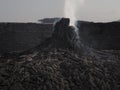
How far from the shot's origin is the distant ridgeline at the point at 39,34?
15664mm

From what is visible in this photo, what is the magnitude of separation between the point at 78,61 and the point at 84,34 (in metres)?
6.97

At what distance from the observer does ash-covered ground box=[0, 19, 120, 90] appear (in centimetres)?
809

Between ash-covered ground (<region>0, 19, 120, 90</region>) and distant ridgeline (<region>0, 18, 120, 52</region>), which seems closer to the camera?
ash-covered ground (<region>0, 19, 120, 90</region>)

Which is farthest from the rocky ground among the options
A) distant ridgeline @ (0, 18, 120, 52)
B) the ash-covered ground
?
distant ridgeline @ (0, 18, 120, 52)

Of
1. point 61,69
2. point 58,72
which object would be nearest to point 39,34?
point 61,69

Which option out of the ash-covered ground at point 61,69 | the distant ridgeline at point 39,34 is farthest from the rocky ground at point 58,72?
the distant ridgeline at point 39,34

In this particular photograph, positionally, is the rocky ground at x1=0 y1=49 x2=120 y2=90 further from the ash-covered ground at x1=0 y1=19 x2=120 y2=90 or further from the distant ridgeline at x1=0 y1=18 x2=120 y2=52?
the distant ridgeline at x1=0 y1=18 x2=120 y2=52

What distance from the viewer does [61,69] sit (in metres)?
8.83

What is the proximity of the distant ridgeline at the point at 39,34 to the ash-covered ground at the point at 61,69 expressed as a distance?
5.15 metres

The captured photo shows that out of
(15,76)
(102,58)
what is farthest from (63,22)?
(15,76)

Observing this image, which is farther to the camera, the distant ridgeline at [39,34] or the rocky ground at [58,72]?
the distant ridgeline at [39,34]

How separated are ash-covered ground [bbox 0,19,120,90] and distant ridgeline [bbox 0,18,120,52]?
203 inches

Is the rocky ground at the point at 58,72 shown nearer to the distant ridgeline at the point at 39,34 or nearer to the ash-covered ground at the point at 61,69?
the ash-covered ground at the point at 61,69

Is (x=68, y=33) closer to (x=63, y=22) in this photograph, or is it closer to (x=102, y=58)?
(x=63, y=22)
